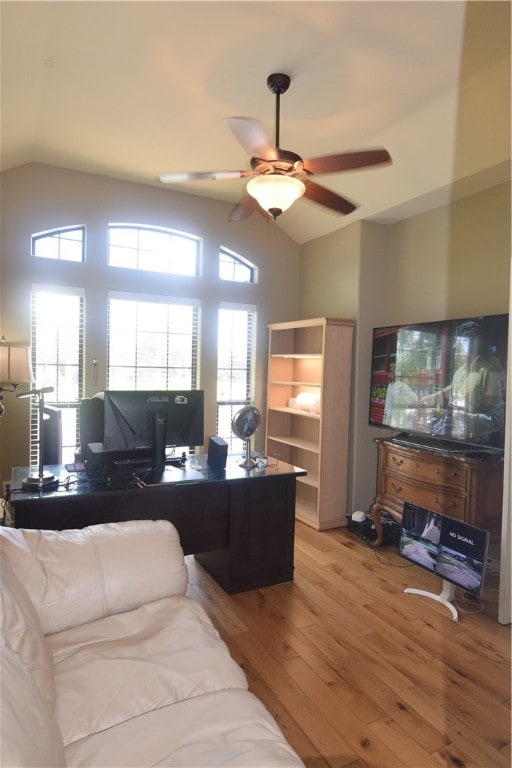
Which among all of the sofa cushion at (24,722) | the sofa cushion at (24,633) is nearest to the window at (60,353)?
the sofa cushion at (24,633)

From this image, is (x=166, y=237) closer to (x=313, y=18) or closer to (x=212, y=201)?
(x=212, y=201)

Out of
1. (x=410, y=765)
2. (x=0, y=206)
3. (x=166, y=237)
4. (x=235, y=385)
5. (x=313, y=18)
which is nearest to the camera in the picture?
(x=410, y=765)

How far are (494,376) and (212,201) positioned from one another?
130 inches

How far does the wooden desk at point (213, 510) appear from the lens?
246 cm

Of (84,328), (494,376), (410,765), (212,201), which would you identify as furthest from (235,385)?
(410,765)

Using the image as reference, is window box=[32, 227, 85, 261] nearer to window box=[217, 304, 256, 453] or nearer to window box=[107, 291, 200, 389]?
window box=[107, 291, 200, 389]

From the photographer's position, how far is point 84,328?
418cm

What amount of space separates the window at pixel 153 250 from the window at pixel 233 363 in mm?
630

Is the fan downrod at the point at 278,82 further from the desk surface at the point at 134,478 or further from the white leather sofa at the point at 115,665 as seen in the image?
the white leather sofa at the point at 115,665

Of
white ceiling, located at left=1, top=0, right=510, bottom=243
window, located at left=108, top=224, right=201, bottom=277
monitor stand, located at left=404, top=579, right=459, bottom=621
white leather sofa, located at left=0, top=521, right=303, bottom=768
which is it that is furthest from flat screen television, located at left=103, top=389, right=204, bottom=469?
window, located at left=108, top=224, right=201, bottom=277

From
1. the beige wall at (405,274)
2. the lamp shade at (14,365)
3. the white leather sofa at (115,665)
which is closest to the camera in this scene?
the white leather sofa at (115,665)

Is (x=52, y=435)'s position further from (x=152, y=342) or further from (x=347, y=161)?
(x=347, y=161)

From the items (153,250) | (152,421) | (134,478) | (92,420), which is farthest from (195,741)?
(153,250)

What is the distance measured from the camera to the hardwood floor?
1.81 m
